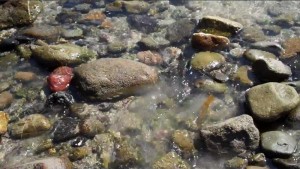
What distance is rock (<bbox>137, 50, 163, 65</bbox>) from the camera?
600 cm

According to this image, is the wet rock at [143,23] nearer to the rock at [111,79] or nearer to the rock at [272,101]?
the rock at [111,79]

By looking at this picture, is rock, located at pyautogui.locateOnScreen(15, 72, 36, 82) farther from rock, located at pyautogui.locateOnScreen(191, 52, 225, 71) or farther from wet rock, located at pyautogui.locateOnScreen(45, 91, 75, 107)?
rock, located at pyautogui.locateOnScreen(191, 52, 225, 71)

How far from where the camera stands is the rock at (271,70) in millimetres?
5422

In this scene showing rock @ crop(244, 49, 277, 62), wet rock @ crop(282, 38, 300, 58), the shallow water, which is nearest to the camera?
the shallow water

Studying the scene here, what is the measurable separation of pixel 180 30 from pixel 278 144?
3087 mm

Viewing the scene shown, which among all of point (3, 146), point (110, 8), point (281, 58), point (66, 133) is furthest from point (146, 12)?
point (3, 146)

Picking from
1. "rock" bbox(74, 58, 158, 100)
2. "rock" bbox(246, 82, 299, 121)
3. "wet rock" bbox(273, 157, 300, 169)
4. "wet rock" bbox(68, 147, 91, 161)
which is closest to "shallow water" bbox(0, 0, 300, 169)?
"wet rock" bbox(68, 147, 91, 161)

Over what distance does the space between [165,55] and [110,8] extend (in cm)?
202

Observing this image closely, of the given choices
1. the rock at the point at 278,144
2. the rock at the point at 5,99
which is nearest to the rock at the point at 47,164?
the rock at the point at 5,99

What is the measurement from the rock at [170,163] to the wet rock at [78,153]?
91cm

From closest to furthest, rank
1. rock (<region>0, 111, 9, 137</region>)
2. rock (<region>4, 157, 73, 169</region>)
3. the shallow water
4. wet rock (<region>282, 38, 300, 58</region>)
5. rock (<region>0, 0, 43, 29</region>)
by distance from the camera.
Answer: rock (<region>4, 157, 73, 169</region>)
the shallow water
rock (<region>0, 111, 9, 137</region>)
wet rock (<region>282, 38, 300, 58</region>)
rock (<region>0, 0, 43, 29</region>)

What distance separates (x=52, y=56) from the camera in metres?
5.77

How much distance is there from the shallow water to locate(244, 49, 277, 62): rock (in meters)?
0.11

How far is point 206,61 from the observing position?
5836 mm
